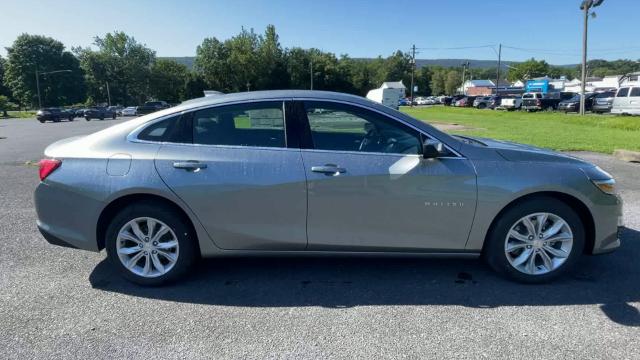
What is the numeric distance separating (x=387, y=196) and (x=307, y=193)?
643 mm

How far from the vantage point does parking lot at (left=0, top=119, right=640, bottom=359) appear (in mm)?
2703

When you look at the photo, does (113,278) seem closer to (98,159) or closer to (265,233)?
(98,159)

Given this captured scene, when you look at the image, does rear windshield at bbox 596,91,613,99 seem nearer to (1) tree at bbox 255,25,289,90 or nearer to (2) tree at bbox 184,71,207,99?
(1) tree at bbox 255,25,289,90

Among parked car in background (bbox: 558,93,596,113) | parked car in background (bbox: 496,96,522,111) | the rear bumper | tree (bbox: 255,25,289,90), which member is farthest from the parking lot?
tree (bbox: 255,25,289,90)

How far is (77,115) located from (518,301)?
189ft

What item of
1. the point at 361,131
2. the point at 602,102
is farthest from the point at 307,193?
the point at 602,102

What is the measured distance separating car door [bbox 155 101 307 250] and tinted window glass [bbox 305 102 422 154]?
0.29m

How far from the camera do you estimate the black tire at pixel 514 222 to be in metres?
3.46

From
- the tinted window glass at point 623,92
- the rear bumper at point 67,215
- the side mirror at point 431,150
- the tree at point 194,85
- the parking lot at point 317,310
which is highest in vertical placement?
the tree at point 194,85

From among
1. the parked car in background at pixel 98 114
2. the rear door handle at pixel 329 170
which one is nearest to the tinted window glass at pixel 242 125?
the rear door handle at pixel 329 170

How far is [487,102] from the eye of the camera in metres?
53.9

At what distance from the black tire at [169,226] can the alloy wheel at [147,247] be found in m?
0.03

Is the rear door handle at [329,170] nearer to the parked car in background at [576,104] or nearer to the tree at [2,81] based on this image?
the parked car in background at [576,104]

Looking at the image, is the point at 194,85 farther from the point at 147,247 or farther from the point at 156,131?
the point at 147,247
